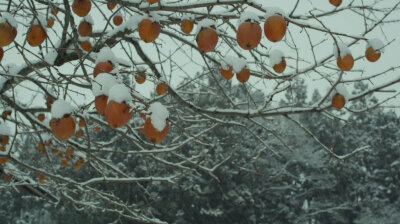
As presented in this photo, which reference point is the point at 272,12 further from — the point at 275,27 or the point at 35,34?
the point at 35,34

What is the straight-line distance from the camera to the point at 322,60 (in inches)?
102

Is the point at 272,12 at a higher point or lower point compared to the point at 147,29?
lower

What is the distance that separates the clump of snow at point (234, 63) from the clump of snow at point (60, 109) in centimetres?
99

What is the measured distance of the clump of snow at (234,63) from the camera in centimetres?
211

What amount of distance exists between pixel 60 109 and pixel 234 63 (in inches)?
41.6

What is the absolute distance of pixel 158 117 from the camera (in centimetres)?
125

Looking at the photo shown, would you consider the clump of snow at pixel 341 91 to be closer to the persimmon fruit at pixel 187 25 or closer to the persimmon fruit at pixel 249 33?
the persimmon fruit at pixel 187 25

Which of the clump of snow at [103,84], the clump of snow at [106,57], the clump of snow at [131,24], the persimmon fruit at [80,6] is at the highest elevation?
the clump of snow at [131,24]

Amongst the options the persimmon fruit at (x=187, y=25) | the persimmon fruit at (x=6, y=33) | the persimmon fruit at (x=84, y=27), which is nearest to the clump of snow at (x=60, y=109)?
the persimmon fruit at (x=6, y=33)

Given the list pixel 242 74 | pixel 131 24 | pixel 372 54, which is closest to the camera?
pixel 242 74

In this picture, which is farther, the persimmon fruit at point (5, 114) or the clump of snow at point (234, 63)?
the persimmon fruit at point (5, 114)

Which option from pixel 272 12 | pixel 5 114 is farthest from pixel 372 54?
pixel 5 114

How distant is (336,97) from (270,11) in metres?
1.13

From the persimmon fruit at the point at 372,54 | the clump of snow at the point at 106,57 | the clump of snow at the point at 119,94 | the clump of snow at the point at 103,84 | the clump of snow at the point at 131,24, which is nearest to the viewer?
the clump of snow at the point at 119,94
